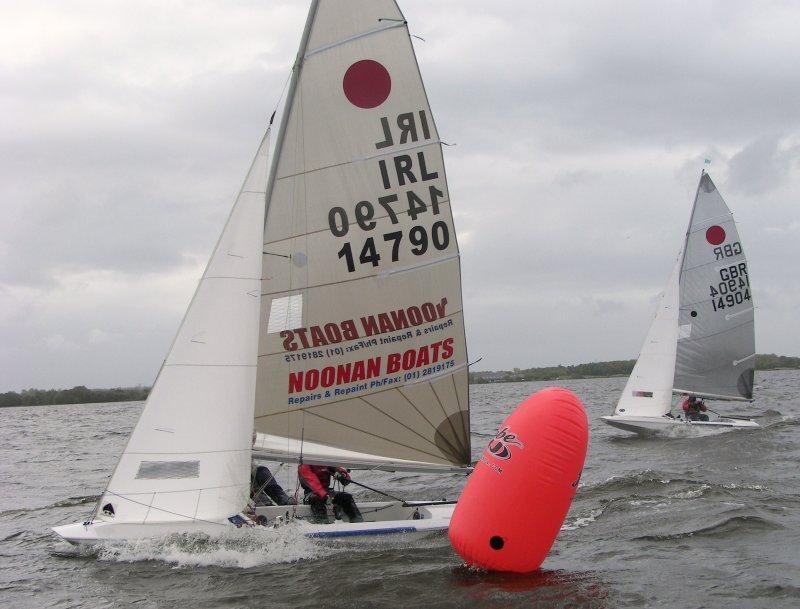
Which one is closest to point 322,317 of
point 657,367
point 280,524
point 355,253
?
point 355,253

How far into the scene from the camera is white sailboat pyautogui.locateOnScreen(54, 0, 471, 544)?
922 cm

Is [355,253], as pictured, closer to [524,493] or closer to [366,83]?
[366,83]

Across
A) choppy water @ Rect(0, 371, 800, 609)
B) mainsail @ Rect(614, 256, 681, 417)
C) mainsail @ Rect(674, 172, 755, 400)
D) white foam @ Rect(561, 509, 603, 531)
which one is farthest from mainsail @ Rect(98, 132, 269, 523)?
mainsail @ Rect(674, 172, 755, 400)

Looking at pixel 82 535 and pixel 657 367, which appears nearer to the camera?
pixel 82 535

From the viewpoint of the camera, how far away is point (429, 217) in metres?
10.1

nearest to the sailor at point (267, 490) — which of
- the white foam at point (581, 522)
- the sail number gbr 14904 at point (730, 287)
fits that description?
the white foam at point (581, 522)

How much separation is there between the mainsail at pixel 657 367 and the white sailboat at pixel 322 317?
45.4ft

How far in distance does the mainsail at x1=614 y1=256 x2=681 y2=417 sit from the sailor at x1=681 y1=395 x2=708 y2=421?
0.52 metres

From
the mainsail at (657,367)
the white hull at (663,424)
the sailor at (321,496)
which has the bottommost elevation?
the sailor at (321,496)

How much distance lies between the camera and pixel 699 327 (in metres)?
23.8

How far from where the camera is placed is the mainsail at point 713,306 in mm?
23297

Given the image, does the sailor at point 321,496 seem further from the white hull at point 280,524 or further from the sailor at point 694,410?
the sailor at point 694,410

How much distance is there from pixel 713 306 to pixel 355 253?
1658 centimetres

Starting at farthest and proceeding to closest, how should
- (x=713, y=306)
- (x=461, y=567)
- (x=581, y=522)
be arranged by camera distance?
(x=713, y=306)
(x=581, y=522)
(x=461, y=567)
